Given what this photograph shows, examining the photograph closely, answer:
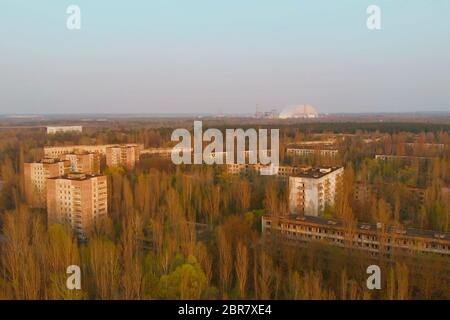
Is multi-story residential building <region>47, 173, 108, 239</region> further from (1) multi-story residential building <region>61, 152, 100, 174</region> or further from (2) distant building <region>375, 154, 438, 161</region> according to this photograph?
(2) distant building <region>375, 154, 438, 161</region>

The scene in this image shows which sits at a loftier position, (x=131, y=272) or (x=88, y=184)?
(x=88, y=184)

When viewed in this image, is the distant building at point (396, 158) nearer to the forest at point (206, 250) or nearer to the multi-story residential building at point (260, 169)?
the forest at point (206, 250)

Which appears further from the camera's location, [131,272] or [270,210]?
[270,210]

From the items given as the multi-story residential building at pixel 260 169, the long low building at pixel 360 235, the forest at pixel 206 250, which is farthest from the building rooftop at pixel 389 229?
the multi-story residential building at pixel 260 169

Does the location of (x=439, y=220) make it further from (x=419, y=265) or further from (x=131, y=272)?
(x=131, y=272)

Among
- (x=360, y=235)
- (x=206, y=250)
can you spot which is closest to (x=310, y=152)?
(x=360, y=235)

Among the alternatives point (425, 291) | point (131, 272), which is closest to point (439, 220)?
point (425, 291)
